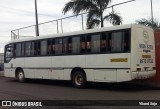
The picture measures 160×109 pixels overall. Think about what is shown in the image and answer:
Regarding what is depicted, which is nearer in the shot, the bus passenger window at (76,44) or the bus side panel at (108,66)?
the bus side panel at (108,66)

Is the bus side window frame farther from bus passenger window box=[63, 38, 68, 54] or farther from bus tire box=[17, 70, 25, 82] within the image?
bus tire box=[17, 70, 25, 82]

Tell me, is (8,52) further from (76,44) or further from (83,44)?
(83,44)

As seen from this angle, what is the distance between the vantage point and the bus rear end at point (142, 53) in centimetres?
1592

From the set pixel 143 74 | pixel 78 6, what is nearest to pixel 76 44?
pixel 143 74

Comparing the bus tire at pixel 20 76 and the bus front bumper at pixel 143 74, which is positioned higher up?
the bus front bumper at pixel 143 74

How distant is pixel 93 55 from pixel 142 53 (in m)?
2.44

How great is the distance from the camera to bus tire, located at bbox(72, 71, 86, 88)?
18.1 m

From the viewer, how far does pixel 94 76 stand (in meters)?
17.5

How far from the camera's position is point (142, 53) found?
1638cm

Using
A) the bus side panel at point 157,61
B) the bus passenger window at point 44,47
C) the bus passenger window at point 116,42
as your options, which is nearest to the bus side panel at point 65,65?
the bus passenger window at point 44,47

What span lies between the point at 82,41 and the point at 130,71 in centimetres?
344

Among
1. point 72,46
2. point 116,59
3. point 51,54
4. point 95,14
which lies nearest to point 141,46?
point 116,59

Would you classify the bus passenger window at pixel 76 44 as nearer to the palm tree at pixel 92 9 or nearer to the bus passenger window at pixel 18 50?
the bus passenger window at pixel 18 50

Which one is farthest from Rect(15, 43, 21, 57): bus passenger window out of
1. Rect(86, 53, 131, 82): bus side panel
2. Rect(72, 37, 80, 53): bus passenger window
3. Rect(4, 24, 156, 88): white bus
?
Rect(86, 53, 131, 82): bus side panel
